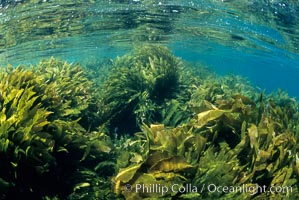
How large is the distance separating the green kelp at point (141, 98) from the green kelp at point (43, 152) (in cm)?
213

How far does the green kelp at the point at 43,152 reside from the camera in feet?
12.0

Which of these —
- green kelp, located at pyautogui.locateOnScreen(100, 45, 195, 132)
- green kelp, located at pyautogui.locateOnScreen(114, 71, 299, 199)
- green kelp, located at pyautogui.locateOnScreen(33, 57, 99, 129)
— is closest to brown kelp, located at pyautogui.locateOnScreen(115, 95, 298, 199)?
green kelp, located at pyautogui.locateOnScreen(114, 71, 299, 199)

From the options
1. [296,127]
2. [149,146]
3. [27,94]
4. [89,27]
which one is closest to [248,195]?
[149,146]

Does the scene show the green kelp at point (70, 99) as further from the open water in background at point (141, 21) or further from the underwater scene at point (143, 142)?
the open water in background at point (141, 21)

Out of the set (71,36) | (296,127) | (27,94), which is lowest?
(71,36)

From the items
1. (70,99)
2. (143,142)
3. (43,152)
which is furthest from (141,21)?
(43,152)

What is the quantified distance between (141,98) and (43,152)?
3993 mm

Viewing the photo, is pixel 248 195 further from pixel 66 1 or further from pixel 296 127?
pixel 66 1

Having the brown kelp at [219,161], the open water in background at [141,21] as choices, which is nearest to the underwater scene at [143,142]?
the brown kelp at [219,161]

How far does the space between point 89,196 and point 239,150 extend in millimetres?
2084

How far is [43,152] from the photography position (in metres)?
3.93

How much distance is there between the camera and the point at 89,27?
1739cm

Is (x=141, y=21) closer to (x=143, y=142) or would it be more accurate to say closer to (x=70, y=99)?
(x=70, y=99)

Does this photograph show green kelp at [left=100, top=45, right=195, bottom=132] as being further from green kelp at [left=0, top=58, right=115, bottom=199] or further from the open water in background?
the open water in background
